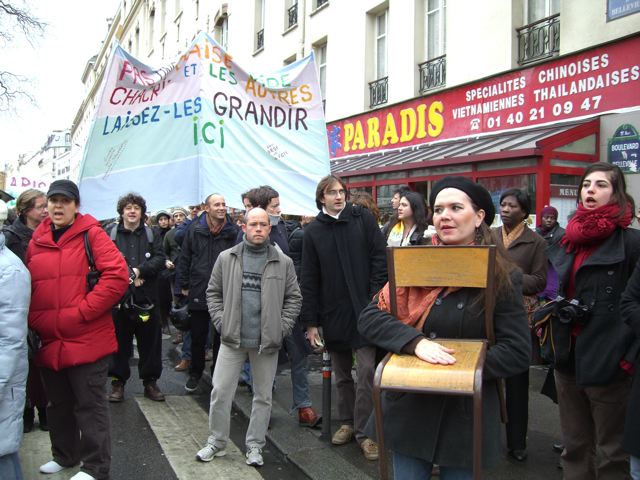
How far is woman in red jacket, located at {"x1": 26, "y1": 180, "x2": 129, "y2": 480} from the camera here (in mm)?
3617

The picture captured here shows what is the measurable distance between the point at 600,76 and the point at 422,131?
4345 millimetres

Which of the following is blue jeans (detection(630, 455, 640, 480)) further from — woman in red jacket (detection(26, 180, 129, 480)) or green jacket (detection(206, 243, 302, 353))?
woman in red jacket (detection(26, 180, 129, 480))

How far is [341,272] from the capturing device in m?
4.52

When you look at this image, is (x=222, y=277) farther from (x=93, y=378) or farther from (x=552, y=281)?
(x=552, y=281)

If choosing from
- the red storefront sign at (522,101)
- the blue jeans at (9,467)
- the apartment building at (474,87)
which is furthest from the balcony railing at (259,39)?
the blue jeans at (9,467)

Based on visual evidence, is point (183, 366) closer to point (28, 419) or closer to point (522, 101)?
point (28, 419)

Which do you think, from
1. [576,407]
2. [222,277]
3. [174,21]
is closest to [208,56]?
[222,277]

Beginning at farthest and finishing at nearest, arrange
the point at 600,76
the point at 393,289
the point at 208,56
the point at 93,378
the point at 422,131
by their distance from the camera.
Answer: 1. the point at 422,131
2. the point at 600,76
3. the point at 208,56
4. the point at 93,378
5. the point at 393,289

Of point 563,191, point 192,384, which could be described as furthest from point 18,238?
point 563,191

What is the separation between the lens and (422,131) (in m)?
13.0

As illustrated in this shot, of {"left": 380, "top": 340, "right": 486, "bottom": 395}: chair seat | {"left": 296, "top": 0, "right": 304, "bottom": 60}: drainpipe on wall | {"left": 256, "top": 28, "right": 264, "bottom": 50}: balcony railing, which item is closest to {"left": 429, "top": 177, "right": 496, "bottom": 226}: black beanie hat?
{"left": 380, "top": 340, "right": 486, "bottom": 395}: chair seat

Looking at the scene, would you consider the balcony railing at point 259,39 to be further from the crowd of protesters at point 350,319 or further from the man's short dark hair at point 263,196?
the man's short dark hair at point 263,196

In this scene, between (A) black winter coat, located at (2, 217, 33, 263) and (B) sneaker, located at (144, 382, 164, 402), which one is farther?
(B) sneaker, located at (144, 382, 164, 402)

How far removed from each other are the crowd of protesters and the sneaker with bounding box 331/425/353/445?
0.01 metres
